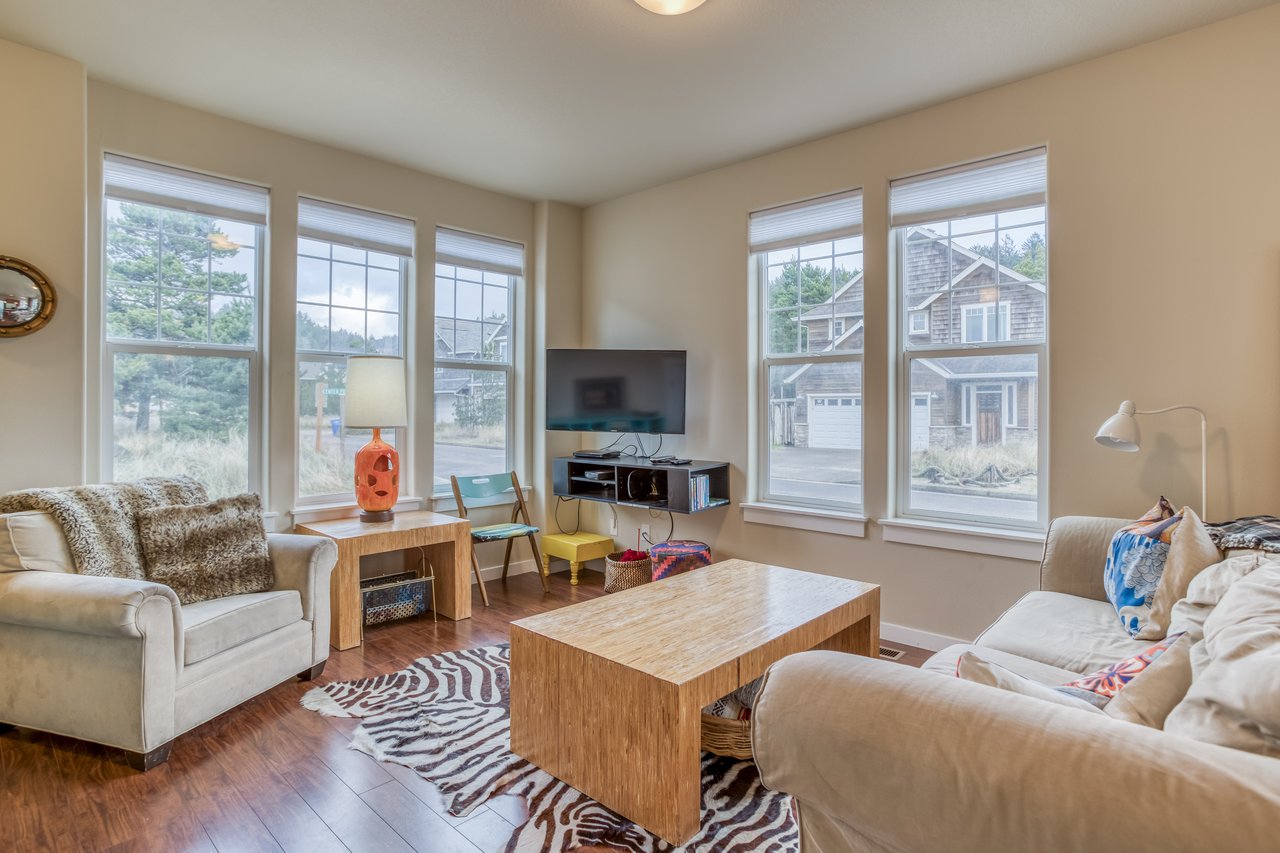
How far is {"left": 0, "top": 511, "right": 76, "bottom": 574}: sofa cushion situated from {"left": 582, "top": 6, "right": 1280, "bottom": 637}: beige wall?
10.8 ft

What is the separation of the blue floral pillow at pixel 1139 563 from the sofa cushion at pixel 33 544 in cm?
365

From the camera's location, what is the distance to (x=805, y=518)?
12.2 feet

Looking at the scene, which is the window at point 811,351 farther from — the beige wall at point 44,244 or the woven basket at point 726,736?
the beige wall at point 44,244

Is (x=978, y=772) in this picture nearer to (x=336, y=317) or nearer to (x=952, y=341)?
(x=952, y=341)

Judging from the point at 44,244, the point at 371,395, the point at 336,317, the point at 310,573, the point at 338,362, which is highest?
the point at 44,244

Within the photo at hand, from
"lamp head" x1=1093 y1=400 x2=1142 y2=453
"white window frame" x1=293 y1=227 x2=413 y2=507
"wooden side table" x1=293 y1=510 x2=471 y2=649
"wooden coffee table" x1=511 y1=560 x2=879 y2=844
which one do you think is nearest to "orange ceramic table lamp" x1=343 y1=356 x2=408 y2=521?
"wooden side table" x1=293 y1=510 x2=471 y2=649

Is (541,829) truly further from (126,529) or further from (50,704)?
(126,529)

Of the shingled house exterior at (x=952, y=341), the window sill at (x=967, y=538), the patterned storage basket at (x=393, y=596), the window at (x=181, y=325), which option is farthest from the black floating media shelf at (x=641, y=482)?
the window at (x=181, y=325)

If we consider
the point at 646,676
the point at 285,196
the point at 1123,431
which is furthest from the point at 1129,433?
the point at 285,196

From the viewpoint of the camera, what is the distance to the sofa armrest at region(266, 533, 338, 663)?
278cm

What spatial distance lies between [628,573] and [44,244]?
3.22m

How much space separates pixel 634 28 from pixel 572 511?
327cm

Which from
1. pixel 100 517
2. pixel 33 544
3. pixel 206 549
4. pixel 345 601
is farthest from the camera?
pixel 345 601

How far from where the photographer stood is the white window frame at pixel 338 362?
3.69 meters
